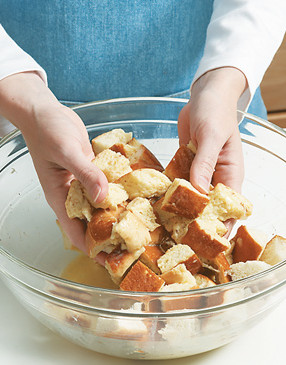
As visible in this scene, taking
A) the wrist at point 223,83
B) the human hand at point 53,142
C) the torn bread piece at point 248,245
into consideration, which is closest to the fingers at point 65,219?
the human hand at point 53,142

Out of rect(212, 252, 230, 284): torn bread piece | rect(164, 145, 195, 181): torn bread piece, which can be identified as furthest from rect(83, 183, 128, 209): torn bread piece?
rect(212, 252, 230, 284): torn bread piece

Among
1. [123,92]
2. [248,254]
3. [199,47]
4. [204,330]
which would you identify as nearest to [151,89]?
[123,92]

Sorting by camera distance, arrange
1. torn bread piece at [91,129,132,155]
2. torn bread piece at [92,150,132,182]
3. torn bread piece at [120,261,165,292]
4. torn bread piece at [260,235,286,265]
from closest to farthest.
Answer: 1. torn bread piece at [120,261,165,292]
2. torn bread piece at [260,235,286,265]
3. torn bread piece at [92,150,132,182]
4. torn bread piece at [91,129,132,155]

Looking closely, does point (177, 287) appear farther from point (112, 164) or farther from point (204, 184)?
point (112, 164)

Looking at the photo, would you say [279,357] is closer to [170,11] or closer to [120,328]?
[120,328]

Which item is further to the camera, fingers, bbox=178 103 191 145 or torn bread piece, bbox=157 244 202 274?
fingers, bbox=178 103 191 145

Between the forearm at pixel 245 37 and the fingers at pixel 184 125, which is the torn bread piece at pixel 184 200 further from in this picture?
the forearm at pixel 245 37

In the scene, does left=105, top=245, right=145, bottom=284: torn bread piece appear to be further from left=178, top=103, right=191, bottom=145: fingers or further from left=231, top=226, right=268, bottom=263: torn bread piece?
left=178, top=103, right=191, bottom=145: fingers
